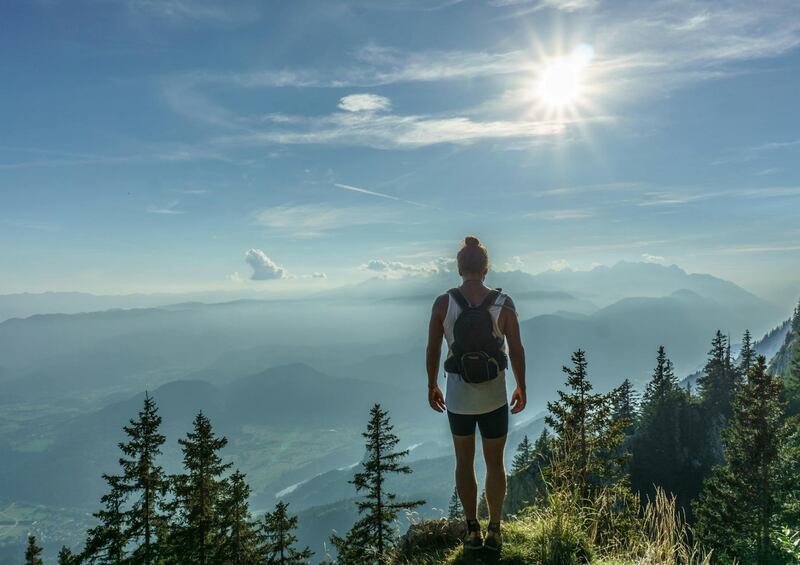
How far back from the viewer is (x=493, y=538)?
19.0 ft

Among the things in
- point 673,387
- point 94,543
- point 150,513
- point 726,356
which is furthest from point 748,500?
point 726,356

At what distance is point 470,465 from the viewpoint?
5863 millimetres

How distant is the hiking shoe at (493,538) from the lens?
5.75 meters

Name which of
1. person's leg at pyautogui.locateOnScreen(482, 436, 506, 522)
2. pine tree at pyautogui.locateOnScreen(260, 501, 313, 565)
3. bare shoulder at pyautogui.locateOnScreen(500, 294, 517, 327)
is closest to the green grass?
person's leg at pyautogui.locateOnScreen(482, 436, 506, 522)

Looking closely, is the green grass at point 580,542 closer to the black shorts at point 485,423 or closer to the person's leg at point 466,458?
the person's leg at point 466,458

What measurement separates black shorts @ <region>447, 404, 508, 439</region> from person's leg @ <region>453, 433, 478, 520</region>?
20 centimetres

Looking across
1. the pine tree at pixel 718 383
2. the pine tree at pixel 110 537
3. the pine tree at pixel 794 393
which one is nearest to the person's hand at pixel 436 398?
the pine tree at pixel 110 537

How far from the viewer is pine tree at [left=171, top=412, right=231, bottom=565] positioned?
18.7 meters

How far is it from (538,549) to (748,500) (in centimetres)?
2201

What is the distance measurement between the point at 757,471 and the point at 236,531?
78.0 ft

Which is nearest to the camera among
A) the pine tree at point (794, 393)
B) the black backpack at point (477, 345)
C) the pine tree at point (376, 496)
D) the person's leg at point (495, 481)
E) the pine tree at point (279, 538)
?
the black backpack at point (477, 345)

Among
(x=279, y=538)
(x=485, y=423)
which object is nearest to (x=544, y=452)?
(x=279, y=538)

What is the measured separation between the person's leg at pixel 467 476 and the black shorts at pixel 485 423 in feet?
0.67

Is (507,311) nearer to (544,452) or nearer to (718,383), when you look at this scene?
(544,452)
